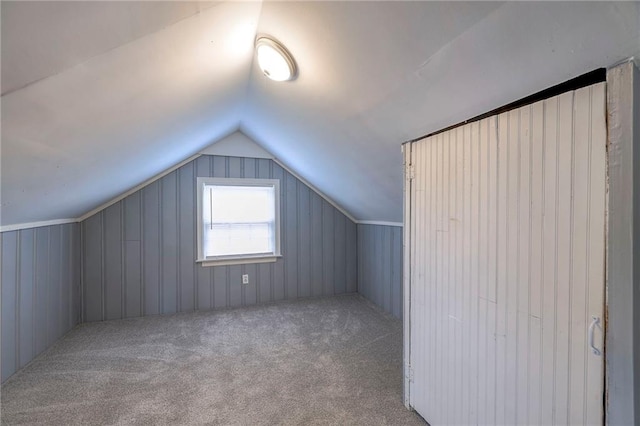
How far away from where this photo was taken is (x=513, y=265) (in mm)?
1164

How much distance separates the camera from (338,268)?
4.15m

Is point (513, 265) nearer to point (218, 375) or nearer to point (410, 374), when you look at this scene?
point (410, 374)

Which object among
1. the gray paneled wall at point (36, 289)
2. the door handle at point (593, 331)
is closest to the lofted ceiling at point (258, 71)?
the gray paneled wall at point (36, 289)

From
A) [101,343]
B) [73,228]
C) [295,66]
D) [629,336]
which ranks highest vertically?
[295,66]

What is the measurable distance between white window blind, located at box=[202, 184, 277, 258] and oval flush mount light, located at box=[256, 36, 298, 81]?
2200mm

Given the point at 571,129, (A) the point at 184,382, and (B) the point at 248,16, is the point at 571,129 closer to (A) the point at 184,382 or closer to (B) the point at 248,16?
(B) the point at 248,16

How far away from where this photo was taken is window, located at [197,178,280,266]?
3.60m

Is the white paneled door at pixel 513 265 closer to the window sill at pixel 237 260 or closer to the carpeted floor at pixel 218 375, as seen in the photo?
the carpeted floor at pixel 218 375

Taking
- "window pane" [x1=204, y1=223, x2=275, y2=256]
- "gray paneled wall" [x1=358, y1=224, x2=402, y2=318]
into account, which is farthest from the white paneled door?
"window pane" [x1=204, y1=223, x2=275, y2=256]

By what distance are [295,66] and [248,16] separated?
347mm

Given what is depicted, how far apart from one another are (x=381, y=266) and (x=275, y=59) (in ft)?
9.02

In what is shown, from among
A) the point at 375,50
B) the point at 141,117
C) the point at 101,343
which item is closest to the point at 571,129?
the point at 375,50

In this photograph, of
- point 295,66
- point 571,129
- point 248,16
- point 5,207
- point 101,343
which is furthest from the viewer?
point 101,343

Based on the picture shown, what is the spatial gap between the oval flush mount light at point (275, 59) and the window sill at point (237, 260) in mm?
2527
